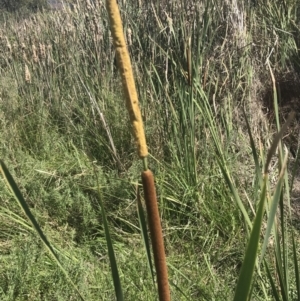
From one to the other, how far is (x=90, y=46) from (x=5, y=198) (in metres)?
Result: 1.33

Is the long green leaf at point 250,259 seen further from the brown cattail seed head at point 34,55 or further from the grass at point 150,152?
the brown cattail seed head at point 34,55

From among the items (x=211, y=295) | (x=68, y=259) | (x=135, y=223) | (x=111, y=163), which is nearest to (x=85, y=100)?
(x=111, y=163)

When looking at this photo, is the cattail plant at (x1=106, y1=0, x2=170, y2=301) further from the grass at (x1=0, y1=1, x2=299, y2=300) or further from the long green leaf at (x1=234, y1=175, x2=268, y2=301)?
the grass at (x1=0, y1=1, x2=299, y2=300)

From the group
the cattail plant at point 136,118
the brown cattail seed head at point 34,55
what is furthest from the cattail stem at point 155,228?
the brown cattail seed head at point 34,55

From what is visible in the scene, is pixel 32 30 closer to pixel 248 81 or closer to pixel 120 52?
pixel 248 81

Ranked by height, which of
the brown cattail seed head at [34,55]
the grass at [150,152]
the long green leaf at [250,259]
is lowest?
the grass at [150,152]

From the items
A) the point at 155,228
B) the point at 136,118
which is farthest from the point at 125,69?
the point at 155,228

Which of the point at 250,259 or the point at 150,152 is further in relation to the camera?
the point at 150,152

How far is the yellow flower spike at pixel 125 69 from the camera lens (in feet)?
1.17

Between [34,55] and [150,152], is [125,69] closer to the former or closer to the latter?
[150,152]

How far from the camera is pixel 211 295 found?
1494 mm

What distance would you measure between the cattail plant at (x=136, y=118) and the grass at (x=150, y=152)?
2.62ft

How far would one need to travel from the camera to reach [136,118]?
1.24 ft

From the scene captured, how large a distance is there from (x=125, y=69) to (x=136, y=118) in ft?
0.14
